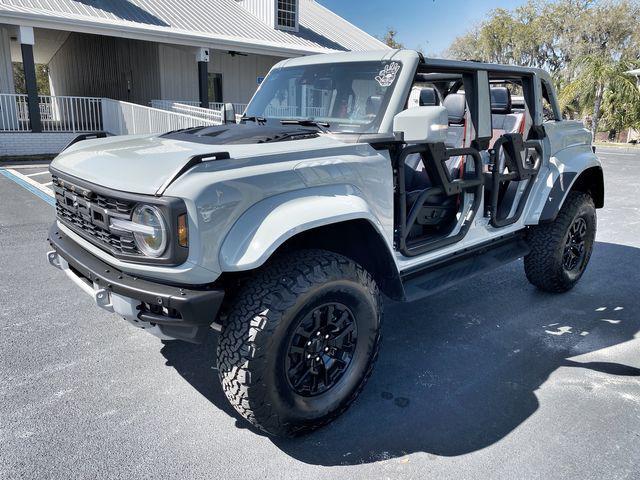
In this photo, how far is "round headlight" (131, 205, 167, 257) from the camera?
226 cm

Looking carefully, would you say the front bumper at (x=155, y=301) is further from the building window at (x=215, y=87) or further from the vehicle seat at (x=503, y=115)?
the building window at (x=215, y=87)

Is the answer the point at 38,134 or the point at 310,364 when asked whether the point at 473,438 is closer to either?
the point at 310,364

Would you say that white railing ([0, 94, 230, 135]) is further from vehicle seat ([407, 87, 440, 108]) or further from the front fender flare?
the front fender flare

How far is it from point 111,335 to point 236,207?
1.98 metres

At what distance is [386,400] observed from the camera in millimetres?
2990

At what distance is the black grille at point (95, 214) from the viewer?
7.97 ft

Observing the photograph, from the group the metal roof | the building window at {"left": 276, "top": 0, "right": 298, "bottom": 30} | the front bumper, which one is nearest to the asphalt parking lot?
the front bumper

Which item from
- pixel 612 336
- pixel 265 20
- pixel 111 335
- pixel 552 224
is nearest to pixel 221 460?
pixel 111 335

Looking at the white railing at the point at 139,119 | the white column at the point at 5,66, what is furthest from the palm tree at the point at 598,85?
the white column at the point at 5,66

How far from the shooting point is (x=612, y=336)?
3855 mm

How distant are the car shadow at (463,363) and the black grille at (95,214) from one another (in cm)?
107

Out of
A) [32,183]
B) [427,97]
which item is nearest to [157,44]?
[32,183]

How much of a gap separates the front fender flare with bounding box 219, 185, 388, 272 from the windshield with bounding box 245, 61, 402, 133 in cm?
70

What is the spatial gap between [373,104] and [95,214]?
69.1 inches
